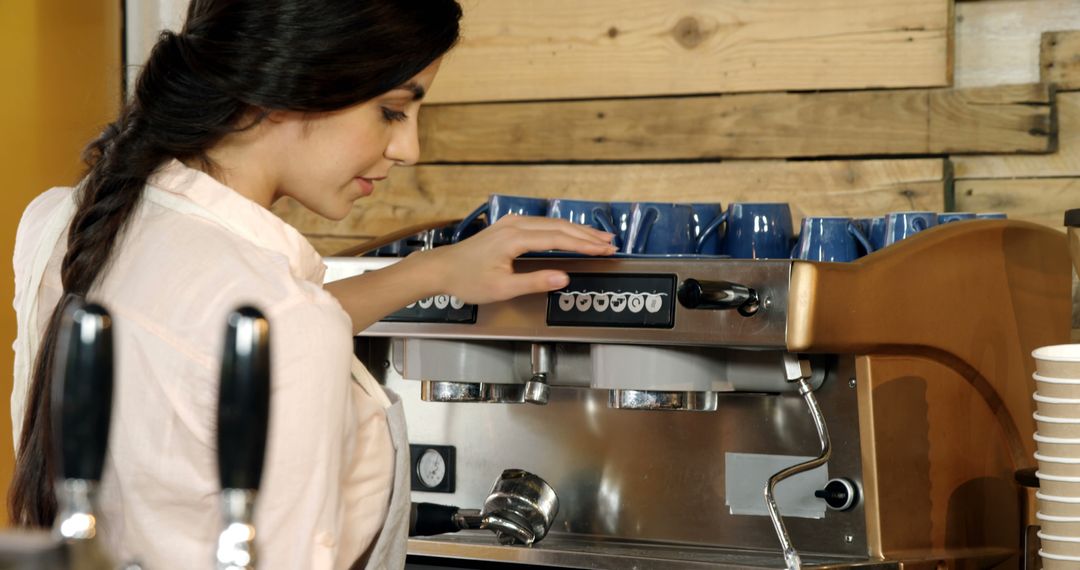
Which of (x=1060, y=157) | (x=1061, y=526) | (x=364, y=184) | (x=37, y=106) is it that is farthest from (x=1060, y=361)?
(x=37, y=106)

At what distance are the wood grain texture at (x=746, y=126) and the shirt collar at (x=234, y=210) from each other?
1.00m

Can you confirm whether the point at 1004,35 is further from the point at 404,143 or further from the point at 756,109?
the point at 404,143

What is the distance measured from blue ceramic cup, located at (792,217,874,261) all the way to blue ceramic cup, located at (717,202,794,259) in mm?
38

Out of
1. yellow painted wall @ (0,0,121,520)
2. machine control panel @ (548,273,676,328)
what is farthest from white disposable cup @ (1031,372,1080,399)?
yellow painted wall @ (0,0,121,520)

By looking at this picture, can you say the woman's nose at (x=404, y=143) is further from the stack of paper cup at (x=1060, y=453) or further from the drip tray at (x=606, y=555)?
the stack of paper cup at (x=1060, y=453)

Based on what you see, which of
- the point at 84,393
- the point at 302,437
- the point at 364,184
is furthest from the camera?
the point at 364,184

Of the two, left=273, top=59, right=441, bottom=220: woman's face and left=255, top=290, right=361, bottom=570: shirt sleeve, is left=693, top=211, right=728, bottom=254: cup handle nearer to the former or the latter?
left=273, top=59, right=441, bottom=220: woman's face

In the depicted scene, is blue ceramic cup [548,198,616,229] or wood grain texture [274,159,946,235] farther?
wood grain texture [274,159,946,235]

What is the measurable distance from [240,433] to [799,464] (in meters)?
0.84

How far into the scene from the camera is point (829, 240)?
1269 mm

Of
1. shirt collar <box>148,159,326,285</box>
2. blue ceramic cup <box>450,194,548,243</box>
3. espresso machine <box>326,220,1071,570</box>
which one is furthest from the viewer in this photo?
blue ceramic cup <box>450,194,548,243</box>

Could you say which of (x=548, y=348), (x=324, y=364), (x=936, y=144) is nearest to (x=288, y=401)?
(x=324, y=364)

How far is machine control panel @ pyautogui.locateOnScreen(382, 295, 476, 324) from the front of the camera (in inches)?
48.9

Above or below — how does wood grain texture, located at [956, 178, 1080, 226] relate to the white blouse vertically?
above
